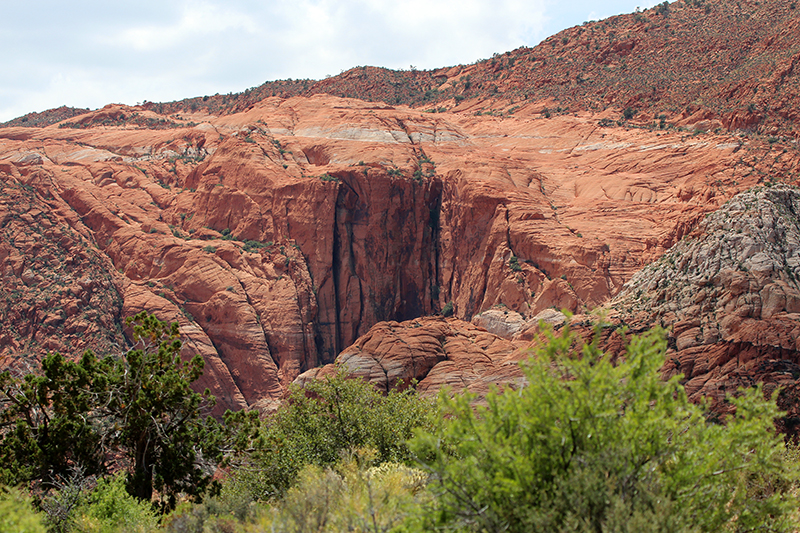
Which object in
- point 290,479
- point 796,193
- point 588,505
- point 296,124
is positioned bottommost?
point 290,479

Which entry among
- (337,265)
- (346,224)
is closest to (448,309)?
(337,265)

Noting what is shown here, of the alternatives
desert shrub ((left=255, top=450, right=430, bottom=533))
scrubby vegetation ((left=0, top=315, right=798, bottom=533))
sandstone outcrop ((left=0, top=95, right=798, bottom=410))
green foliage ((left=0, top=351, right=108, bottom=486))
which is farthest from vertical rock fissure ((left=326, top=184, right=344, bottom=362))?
desert shrub ((left=255, top=450, right=430, bottom=533))

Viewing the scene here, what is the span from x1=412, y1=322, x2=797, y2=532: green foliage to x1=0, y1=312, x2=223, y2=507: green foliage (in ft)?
44.4

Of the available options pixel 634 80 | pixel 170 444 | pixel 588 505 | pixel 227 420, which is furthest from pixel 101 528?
pixel 634 80

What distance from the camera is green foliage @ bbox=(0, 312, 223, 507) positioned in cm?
2041

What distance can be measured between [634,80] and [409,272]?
37.8 metres

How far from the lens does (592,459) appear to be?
9.47m

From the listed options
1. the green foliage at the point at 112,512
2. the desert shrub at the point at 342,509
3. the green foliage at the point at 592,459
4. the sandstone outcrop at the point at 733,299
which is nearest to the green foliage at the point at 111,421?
the green foliage at the point at 112,512

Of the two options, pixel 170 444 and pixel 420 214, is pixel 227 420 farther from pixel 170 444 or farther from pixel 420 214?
pixel 420 214

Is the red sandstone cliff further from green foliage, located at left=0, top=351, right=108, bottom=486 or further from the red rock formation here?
green foliage, located at left=0, top=351, right=108, bottom=486

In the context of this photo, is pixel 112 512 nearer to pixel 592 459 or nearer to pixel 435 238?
pixel 592 459

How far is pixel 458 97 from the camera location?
86.7 m

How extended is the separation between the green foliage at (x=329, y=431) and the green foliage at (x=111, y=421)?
7.76 feet

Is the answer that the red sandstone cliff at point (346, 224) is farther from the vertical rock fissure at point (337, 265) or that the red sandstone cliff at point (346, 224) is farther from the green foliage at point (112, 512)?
the green foliage at point (112, 512)
